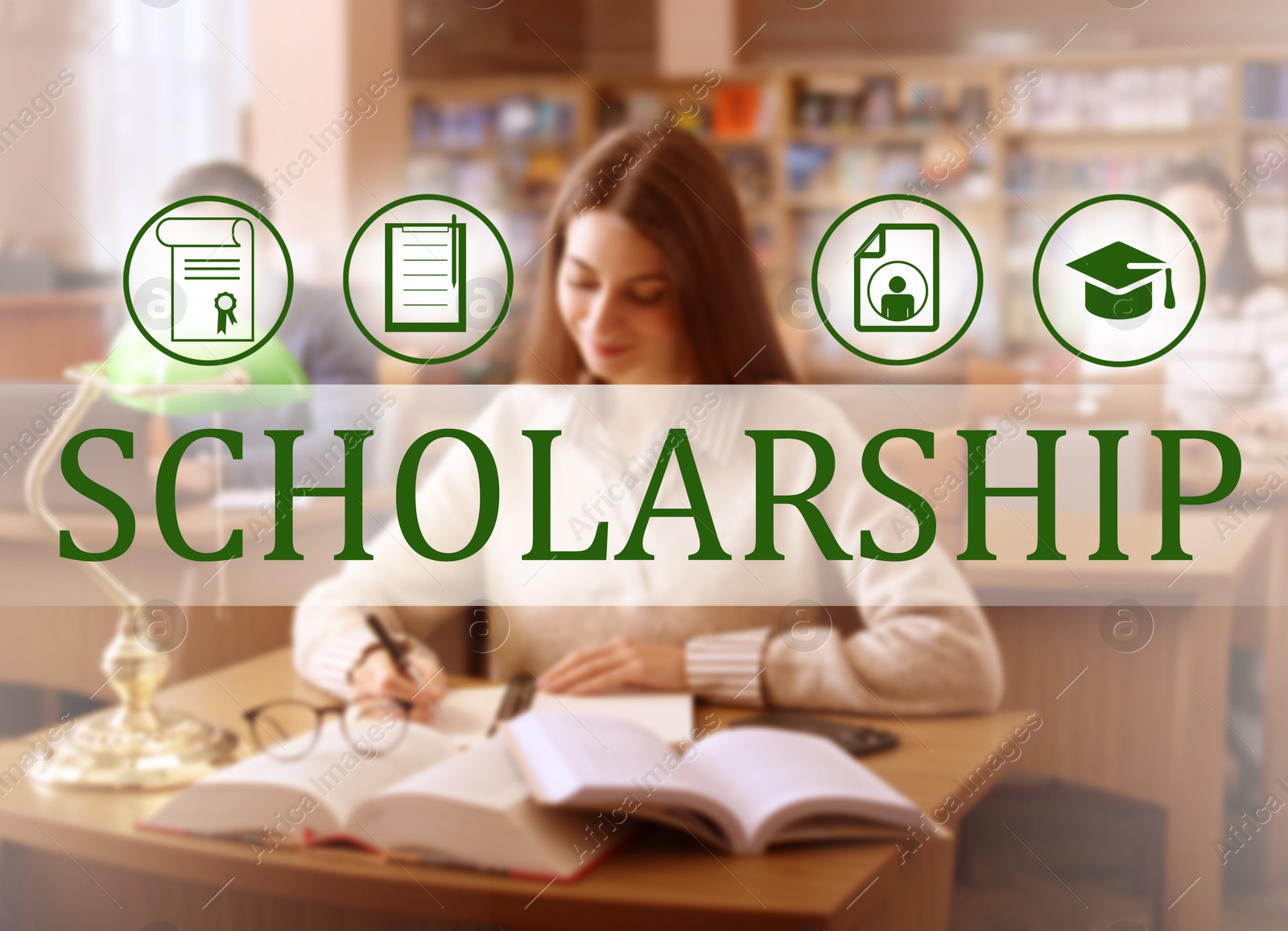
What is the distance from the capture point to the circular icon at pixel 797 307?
2.29 meters

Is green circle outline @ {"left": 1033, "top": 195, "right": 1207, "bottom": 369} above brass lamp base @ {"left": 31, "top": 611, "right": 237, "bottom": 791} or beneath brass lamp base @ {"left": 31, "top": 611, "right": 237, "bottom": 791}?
above

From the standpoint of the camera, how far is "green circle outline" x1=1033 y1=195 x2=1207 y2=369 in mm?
994

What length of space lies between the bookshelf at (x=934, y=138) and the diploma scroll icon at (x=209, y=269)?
58.2 inches

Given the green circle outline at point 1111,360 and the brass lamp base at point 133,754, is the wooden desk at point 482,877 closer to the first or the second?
the brass lamp base at point 133,754

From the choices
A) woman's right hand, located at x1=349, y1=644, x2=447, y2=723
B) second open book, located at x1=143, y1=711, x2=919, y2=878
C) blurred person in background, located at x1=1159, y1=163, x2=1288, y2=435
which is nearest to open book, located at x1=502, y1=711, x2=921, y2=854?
second open book, located at x1=143, y1=711, x2=919, y2=878

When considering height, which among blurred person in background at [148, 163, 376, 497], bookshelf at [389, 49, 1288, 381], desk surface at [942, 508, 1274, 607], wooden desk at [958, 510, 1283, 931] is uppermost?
bookshelf at [389, 49, 1288, 381]

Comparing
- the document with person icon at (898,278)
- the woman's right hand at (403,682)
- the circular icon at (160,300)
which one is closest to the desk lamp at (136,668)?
the woman's right hand at (403,682)

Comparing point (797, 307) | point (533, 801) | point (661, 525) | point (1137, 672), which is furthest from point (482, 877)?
point (797, 307)

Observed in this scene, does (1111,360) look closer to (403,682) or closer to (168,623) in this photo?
(403,682)

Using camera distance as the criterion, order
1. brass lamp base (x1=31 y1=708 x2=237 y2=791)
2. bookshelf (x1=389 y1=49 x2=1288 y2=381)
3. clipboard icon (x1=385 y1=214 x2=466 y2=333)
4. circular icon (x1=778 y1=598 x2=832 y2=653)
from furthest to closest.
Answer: bookshelf (x1=389 y1=49 x2=1288 y2=381), clipboard icon (x1=385 y1=214 x2=466 y2=333), circular icon (x1=778 y1=598 x2=832 y2=653), brass lamp base (x1=31 y1=708 x2=237 y2=791)

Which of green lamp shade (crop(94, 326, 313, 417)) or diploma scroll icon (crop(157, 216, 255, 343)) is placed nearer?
green lamp shade (crop(94, 326, 313, 417))

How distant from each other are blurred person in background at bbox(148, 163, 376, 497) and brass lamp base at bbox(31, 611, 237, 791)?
0.26m

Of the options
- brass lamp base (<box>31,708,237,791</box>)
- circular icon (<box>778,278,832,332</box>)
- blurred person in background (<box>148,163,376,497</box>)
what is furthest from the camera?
circular icon (<box>778,278,832,332</box>)

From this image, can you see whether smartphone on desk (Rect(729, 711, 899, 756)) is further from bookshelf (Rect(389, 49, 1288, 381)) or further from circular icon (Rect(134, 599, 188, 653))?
bookshelf (Rect(389, 49, 1288, 381))
